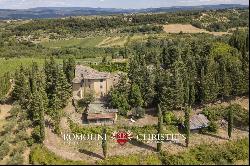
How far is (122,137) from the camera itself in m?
49.4

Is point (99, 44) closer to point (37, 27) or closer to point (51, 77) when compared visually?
point (37, 27)

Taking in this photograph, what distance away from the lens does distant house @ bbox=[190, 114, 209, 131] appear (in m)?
50.8

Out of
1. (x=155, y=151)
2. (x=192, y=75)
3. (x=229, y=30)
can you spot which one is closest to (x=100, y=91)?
(x=192, y=75)

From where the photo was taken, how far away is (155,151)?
45281 millimetres

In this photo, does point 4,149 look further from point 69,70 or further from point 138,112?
point 69,70

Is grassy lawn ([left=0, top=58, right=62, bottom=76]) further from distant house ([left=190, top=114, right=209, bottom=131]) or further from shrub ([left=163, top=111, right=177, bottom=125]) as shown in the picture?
distant house ([left=190, top=114, right=209, bottom=131])

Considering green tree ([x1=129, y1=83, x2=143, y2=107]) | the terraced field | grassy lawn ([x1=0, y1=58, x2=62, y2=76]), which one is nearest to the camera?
green tree ([x1=129, y1=83, x2=143, y2=107])

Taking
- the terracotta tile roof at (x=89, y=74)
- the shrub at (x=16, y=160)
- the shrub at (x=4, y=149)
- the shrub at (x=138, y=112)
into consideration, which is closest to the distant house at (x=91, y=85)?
the terracotta tile roof at (x=89, y=74)

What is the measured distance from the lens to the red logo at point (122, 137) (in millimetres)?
48594

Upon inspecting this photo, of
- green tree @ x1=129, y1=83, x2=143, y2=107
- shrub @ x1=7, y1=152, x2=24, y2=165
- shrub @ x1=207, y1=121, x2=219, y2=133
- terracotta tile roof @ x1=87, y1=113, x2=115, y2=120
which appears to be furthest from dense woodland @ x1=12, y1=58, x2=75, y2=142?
shrub @ x1=207, y1=121, x2=219, y2=133

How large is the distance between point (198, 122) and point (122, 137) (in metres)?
10.0

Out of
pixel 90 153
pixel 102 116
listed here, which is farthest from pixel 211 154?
pixel 102 116

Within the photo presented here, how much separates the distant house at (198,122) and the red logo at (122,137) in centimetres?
787

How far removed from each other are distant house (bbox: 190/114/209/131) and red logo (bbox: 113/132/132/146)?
7.87 meters
